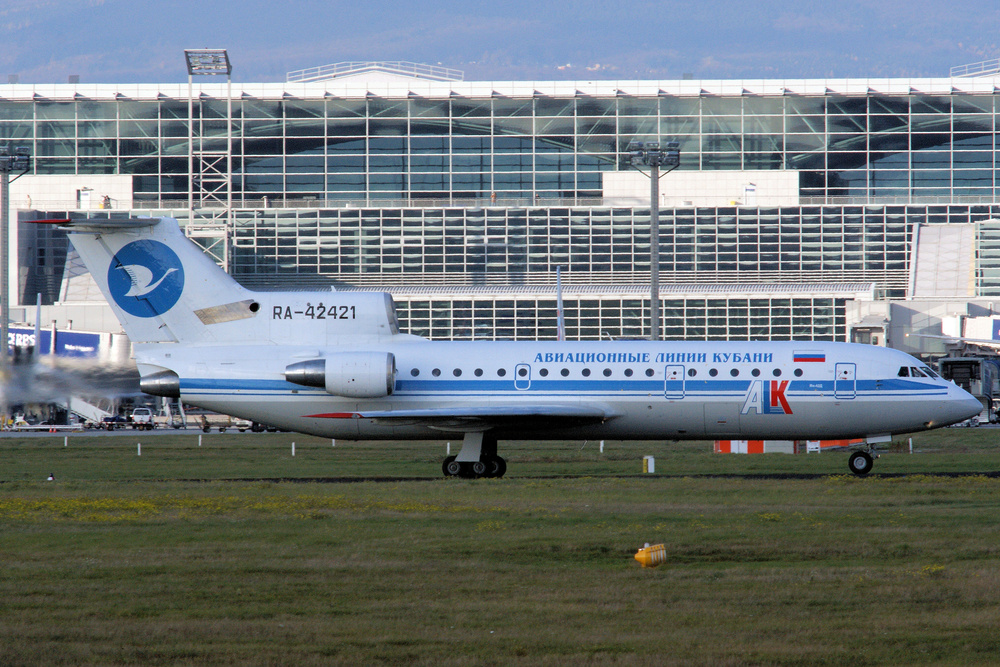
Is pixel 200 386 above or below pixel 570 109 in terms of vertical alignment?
below

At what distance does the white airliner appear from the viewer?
95.7ft

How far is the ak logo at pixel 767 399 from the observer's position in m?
29.1

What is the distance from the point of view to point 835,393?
29156 millimetres

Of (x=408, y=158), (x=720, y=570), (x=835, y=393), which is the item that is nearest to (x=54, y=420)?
(x=408, y=158)

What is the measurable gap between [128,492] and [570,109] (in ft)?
267

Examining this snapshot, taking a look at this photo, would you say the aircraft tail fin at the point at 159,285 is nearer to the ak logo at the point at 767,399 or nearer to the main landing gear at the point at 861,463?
the ak logo at the point at 767,399

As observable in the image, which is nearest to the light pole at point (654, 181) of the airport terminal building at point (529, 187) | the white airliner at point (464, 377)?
the white airliner at point (464, 377)

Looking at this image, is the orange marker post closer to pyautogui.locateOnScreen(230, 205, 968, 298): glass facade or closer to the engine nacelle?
the engine nacelle

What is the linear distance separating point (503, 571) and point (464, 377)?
15.0 meters

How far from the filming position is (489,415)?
28484 mm

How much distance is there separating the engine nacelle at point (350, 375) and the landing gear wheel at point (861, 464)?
1217cm

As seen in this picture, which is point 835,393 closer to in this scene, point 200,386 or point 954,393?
point 954,393

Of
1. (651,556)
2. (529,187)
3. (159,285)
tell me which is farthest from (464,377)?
(529,187)

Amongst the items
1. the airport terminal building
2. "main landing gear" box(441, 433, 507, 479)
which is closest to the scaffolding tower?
the airport terminal building
